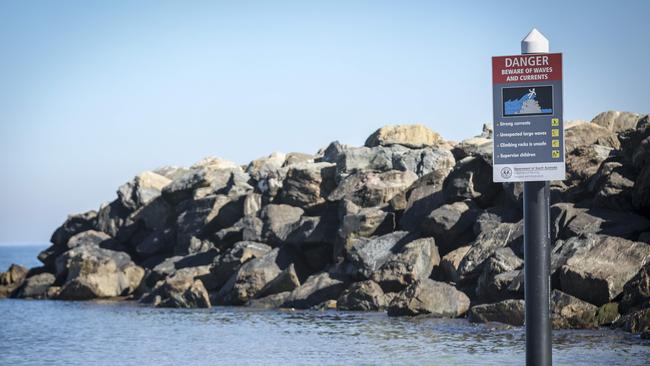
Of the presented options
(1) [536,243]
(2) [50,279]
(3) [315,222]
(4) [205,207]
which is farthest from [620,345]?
(2) [50,279]

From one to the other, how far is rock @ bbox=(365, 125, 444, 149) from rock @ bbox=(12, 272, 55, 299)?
23005mm

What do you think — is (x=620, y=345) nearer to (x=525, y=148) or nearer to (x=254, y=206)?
(x=525, y=148)

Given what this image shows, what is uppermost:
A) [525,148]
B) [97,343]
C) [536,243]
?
[525,148]

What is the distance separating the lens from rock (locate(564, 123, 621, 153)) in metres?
41.5

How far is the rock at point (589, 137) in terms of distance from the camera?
4147 centimetres

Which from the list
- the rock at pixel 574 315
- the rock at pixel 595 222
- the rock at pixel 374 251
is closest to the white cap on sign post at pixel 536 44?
the rock at pixel 574 315

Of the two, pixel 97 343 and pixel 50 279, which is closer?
pixel 97 343

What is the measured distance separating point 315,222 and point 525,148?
34.8 metres

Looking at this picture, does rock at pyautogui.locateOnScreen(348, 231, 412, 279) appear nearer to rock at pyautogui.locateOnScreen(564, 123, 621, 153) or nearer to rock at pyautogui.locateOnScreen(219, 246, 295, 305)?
rock at pyautogui.locateOnScreen(219, 246, 295, 305)

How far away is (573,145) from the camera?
41094mm

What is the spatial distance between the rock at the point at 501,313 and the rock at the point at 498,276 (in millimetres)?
1251

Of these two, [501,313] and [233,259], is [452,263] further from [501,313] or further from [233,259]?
[233,259]

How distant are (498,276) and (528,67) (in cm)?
2137

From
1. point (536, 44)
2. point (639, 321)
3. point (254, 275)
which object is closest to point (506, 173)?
point (536, 44)
